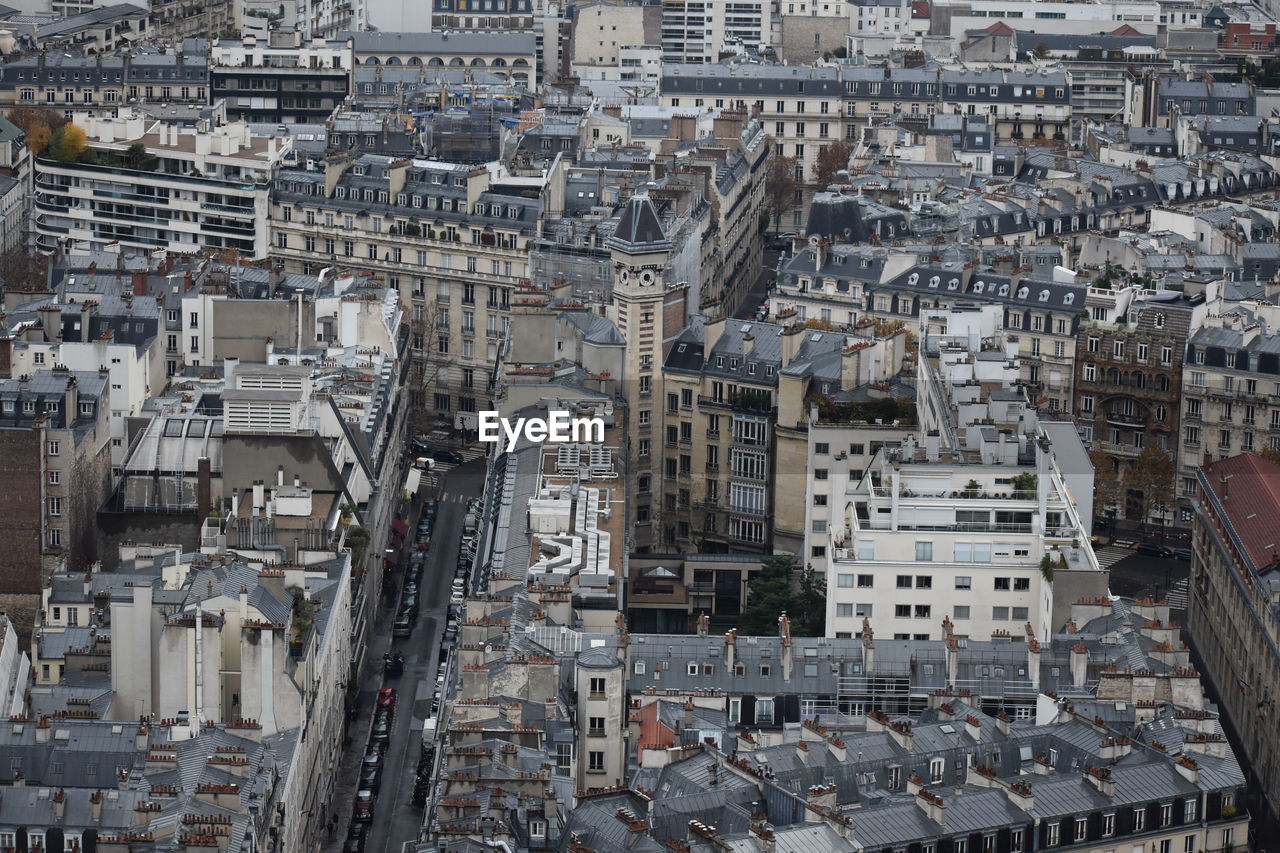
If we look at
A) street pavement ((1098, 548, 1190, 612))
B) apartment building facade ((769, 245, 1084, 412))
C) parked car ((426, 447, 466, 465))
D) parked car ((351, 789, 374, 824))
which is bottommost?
parked car ((351, 789, 374, 824))

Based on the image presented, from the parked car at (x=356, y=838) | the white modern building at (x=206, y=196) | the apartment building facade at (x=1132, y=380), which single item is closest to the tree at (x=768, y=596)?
the parked car at (x=356, y=838)

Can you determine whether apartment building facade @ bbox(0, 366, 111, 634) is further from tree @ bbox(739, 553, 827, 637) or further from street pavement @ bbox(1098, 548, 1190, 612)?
street pavement @ bbox(1098, 548, 1190, 612)

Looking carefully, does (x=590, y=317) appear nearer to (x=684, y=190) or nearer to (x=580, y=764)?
(x=684, y=190)

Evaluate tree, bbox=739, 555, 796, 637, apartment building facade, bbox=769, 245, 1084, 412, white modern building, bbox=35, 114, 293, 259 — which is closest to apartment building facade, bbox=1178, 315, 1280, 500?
apartment building facade, bbox=769, 245, 1084, 412

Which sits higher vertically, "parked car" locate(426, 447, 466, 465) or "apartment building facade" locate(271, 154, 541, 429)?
"apartment building facade" locate(271, 154, 541, 429)

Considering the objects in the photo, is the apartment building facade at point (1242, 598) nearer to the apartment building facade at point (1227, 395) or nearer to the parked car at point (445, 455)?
the apartment building facade at point (1227, 395)

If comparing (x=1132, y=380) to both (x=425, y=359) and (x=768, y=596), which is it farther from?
(x=425, y=359)
